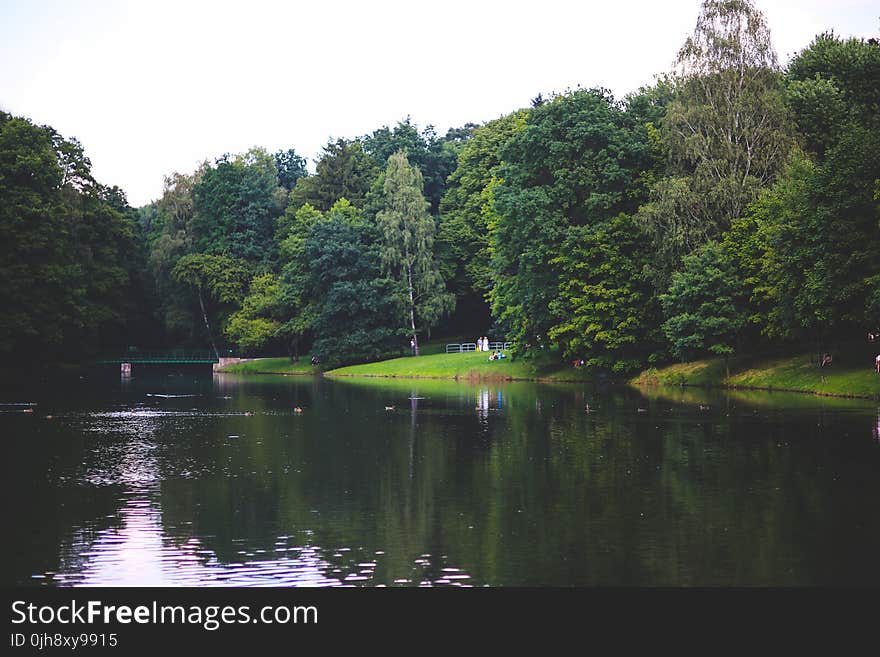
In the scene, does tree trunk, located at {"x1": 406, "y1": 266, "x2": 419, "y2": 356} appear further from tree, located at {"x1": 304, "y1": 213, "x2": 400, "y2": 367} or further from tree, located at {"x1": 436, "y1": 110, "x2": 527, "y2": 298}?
tree, located at {"x1": 436, "y1": 110, "x2": 527, "y2": 298}

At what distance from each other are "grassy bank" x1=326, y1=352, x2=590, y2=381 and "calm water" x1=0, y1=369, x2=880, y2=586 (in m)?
31.7

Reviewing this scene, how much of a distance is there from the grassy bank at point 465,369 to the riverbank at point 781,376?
29.5ft

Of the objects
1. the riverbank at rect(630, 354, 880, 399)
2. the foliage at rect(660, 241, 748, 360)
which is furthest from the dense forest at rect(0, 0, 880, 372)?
the riverbank at rect(630, 354, 880, 399)

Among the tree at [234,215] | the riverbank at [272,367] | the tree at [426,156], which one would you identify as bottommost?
the riverbank at [272,367]

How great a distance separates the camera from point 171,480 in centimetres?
2500

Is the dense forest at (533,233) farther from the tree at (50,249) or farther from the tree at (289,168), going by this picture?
the tree at (289,168)

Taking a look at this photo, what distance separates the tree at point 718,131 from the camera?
2373 inches

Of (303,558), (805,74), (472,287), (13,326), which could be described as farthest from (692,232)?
(13,326)

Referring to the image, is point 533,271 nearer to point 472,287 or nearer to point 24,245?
point 472,287

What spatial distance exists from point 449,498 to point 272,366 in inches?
3143

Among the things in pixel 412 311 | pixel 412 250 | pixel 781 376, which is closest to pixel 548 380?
pixel 781 376

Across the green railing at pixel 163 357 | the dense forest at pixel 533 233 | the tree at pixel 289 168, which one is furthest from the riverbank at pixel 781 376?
the tree at pixel 289 168

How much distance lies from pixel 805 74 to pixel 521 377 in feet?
89.6

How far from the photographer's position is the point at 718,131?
61.0m
